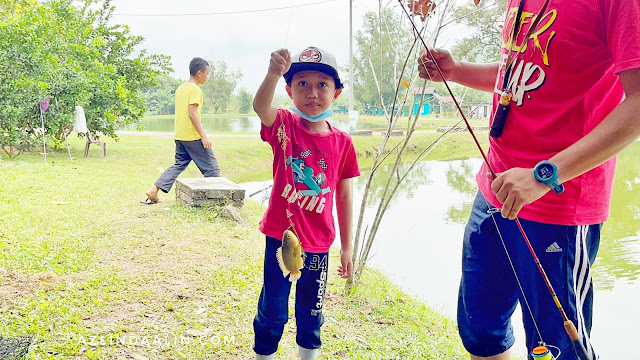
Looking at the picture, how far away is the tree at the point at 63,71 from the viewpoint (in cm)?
783

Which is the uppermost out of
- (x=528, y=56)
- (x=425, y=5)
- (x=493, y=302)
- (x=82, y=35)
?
(x=82, y=35)

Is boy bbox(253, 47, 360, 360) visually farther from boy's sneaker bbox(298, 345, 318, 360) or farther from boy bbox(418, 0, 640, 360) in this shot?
boy bbox(418, 0, 640, 360)

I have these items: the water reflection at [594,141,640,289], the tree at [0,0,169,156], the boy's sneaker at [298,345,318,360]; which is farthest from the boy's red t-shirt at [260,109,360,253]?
the tree at [0,0,169,156]

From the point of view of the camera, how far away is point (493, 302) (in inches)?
59.1

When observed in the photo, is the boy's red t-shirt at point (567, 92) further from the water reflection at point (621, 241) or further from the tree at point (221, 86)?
the tree at point (221, 86)

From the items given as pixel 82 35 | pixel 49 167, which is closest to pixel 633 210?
pixel 49 167

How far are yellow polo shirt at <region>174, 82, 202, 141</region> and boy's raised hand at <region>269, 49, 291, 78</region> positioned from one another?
3884mm

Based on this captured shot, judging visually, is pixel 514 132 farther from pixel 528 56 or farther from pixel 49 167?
pixel 49 167

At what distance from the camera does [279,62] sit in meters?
1.60

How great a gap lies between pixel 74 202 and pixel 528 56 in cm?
540

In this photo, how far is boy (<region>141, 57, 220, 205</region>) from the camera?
529cm

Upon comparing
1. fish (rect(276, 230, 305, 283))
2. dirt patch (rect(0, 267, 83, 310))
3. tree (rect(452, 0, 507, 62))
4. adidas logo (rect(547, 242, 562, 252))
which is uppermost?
tree (rect(452, 0, 507, 62))

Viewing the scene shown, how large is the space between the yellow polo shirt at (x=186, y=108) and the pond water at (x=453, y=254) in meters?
2.41

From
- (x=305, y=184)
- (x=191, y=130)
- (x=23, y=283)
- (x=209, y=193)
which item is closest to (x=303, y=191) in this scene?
(x=305, y=184)
